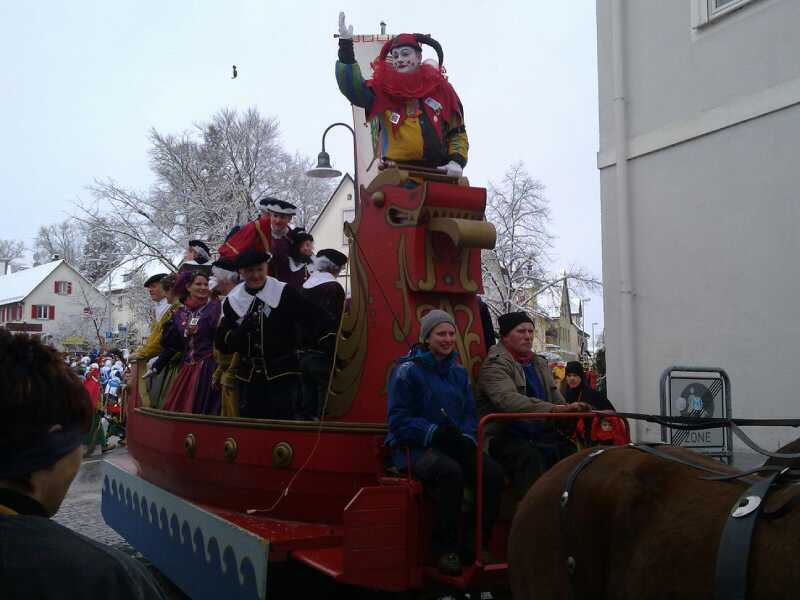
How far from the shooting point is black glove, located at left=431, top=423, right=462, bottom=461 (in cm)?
400

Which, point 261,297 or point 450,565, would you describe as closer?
point 450,565

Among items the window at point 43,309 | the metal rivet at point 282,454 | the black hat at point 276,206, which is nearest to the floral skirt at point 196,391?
the black hat at point 276,206

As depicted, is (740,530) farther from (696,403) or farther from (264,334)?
(696,403)

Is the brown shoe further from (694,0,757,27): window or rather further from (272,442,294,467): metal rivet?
(694,0,757,27): window

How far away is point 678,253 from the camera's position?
877 cm

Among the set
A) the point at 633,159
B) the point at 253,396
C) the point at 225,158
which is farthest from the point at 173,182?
the point at 253,396

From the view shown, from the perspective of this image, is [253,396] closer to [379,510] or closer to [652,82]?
[379,510]

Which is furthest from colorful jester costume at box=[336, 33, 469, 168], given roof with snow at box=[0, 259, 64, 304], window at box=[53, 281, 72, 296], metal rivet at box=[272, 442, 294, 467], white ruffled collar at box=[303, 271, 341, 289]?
roof with snow at box=[0, 259, 64, 304]

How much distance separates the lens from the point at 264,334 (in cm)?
539

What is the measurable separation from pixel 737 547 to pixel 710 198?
6822mm

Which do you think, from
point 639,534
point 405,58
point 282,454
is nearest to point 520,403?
point 282,454

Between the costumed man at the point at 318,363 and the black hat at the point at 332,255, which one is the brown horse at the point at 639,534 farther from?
the black hat at the point at 332,255

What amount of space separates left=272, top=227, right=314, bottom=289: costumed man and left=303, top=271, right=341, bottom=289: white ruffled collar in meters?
0.39

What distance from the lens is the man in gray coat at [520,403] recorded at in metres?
4.30
